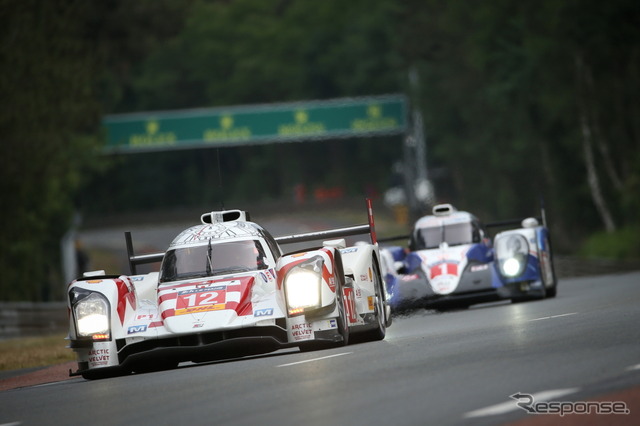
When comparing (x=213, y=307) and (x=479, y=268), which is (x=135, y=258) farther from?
(x=479, y=268)

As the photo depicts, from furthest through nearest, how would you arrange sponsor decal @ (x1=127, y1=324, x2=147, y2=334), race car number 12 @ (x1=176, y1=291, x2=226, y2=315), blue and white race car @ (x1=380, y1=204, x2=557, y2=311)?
1. blue and white race car @ (x1=380, y1=204, x2=557, y2=311)
2. sponsor decal @ (x1=127, y1=324, x2=147, y2=334)
3. race car number 12 @ (x1=176, y1=291, x2=226, y2=315)

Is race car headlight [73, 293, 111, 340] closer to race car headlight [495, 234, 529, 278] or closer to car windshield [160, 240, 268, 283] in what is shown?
car windshield [160, 240, 268, 283]

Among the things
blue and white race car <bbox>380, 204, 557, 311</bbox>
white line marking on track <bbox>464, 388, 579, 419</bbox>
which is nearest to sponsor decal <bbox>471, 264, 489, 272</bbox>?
blue and white race car <bbox>380, 204, 557, 311</bbox>

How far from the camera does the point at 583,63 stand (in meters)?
50.9

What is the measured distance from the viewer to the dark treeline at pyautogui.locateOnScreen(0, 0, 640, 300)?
3888 centimetres

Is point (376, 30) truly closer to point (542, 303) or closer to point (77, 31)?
point (77, 31)

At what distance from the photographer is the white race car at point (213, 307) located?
12.4 metres

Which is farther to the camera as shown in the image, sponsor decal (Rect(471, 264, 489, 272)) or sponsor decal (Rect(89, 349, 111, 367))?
sponsor decal (Rect(471, 264, 489, 272))

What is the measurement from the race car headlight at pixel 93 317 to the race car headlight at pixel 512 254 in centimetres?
855

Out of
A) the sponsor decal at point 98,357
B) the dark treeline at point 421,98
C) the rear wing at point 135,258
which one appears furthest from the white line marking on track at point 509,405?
the rear wing at point 135,258

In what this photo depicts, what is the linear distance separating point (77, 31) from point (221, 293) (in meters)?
33.5

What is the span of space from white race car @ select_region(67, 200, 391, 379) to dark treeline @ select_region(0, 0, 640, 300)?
99cm

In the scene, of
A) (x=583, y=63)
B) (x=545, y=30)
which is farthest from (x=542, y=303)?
(x=545, y=30)

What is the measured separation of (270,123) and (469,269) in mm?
42978
